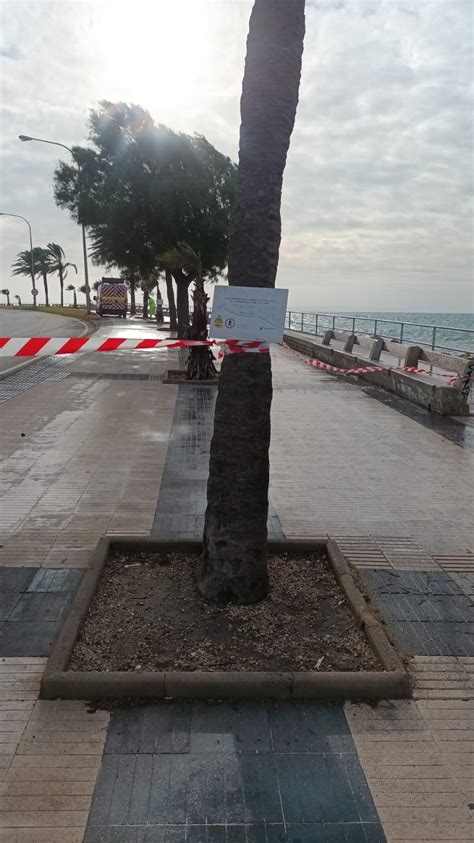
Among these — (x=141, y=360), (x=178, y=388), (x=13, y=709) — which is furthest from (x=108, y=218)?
(x=13, y=709)

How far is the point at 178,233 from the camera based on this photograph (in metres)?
23.6

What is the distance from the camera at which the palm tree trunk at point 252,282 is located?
3.61 meters

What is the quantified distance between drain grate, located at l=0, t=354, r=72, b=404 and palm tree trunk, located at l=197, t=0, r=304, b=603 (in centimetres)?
865

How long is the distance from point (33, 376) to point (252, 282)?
12.0 m

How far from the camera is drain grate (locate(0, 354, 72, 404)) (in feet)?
41.2

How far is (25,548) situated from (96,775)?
103 inches

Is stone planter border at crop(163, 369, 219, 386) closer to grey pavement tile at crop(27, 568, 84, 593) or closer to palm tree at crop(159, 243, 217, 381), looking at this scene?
palm tree at crop(159, 243, 217, 381)

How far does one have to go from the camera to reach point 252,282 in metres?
3.72

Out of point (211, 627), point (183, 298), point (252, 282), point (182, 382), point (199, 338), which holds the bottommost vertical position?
point (182, 382)

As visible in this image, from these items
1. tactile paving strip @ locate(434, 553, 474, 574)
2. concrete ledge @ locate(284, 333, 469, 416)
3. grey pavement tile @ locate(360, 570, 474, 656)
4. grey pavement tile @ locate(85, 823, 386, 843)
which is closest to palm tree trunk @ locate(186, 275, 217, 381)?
concrete ledge @ locate(284, 333, 469, 416)

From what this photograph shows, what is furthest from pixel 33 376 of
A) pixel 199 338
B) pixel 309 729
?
pixel 309 729

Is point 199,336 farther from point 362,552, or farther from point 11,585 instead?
point 11,585

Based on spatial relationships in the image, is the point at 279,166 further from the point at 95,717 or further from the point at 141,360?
the point at 141,360

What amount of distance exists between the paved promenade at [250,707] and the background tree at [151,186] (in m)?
16.7
